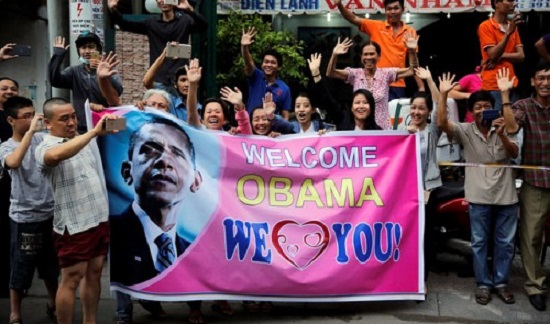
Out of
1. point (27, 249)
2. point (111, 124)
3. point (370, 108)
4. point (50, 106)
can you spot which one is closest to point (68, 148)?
point (111, 124)

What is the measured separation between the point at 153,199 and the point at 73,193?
76 cm

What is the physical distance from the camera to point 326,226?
211 inches

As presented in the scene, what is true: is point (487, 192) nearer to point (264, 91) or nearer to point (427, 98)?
point (427, 98)

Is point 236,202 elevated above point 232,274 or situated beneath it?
elevated above

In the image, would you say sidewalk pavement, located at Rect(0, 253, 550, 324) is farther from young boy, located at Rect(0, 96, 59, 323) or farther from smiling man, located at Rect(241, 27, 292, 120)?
smiling man, located at Rect(241, 27, 292, 120)

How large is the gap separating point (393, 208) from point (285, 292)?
3.51 feet

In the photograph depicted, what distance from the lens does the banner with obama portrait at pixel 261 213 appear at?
5.30 meters

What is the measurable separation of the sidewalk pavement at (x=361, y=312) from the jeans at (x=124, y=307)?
213 mm

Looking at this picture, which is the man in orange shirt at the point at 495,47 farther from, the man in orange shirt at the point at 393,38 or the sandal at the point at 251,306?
the sandal at the point at 251,306

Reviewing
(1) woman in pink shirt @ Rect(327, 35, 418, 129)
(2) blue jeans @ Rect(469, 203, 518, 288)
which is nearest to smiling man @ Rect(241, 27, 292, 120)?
(1) woman in pink shirt @ Rect(327, 35, 418, 129)

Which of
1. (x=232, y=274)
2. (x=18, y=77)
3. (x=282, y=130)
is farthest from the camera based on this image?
(x=18, y=77)

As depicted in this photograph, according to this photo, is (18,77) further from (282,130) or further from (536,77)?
(536,77)

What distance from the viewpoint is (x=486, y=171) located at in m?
5.62

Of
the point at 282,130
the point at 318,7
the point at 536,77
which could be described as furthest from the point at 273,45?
the point at 536,77
